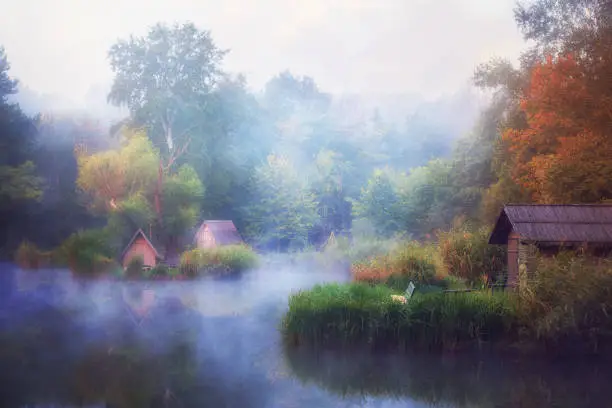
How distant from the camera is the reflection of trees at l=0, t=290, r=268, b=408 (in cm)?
725

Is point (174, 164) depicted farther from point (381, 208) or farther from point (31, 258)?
point (381, 208)

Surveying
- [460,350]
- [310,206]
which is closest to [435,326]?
[460,350]

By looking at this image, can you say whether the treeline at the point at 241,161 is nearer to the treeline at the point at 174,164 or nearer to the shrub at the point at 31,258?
the treeline at the point at 174,164

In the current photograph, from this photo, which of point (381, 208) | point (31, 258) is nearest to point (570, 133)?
point (381, 208)

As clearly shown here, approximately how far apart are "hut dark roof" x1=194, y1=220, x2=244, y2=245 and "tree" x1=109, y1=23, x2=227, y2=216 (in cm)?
467

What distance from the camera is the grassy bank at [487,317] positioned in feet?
29.2

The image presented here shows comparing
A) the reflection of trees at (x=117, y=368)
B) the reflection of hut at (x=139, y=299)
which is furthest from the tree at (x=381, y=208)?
the reflection of trees at (x=117, y=368)

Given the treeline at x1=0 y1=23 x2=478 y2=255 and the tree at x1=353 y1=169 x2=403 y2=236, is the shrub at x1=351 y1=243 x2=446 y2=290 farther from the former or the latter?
the treeline at x1=0 y1=23 x2=478 y2=255

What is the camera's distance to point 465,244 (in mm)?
14945

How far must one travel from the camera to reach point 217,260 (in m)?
19.0

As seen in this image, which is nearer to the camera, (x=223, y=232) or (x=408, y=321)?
(x=408, y=321)

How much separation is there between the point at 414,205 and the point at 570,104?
1033 centimetres

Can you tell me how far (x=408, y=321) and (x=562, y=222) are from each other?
3.81m

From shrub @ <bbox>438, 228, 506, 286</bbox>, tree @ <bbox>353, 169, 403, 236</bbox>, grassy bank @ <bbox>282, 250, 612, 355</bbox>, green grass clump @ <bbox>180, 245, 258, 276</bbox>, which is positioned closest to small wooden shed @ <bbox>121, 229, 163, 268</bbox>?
green grass clump @ <bbox>180, 245, 258, 276</bbox>
